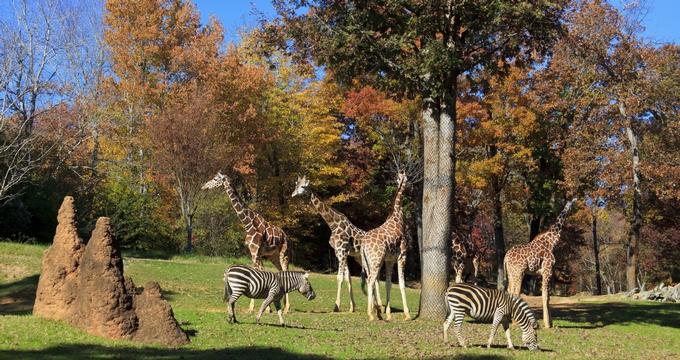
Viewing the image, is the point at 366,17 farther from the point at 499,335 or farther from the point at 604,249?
the point at 604,249

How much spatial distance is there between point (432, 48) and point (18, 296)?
14.0m

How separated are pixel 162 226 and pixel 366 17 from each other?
25.3 meters

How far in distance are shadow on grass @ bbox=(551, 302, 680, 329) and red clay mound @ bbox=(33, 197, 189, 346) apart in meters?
13.3

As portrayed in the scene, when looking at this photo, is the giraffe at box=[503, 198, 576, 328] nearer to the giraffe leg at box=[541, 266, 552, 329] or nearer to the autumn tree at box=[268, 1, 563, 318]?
the giraffe leg at box=[541, 266, 552, 329]

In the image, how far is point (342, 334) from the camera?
578 inches

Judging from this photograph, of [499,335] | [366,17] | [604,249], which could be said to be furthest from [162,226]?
[604,249]

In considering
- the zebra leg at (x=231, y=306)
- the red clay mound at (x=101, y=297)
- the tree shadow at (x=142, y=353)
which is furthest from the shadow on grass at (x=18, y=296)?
the tree shadow at (x=142, y=353)

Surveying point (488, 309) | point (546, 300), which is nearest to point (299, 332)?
point (488, 309)

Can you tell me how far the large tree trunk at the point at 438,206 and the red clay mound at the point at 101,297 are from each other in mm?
8520

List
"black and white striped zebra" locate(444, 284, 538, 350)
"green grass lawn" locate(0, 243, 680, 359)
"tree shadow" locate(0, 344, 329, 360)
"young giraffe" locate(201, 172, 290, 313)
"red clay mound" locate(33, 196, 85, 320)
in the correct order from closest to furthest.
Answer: "tree shadow" locate(0, 344, 329, 360) < "green grass lawn" locate(0, 243, 680, 359) < "red clay mound" locate(33, 196, 85, 320) < "black and white striped zebra" locate(444, 284, 538, 350) < "young giraffe" locate(201, 172, 290, 313)

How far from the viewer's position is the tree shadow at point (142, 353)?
410 inches

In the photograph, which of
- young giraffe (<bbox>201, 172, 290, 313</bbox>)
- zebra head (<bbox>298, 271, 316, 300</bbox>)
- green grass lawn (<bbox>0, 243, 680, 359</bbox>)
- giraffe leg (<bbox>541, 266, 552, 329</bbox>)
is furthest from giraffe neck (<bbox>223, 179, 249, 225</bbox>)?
giraffe leg (<bbox>541, 266, 552, 329</bbox>)

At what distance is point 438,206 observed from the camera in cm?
1919

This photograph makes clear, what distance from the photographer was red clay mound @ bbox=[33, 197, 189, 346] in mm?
11977
